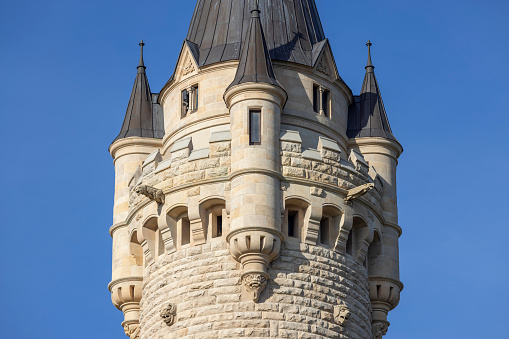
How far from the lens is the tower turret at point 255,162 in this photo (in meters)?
37.6

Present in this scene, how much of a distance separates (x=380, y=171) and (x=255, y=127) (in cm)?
512

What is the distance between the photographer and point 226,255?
38.3 m

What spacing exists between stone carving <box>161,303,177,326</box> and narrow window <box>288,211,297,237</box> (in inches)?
139

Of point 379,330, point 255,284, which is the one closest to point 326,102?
point 379,330

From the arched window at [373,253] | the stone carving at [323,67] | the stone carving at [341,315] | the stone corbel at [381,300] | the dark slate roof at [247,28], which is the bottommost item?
the stone carving at [341,315]

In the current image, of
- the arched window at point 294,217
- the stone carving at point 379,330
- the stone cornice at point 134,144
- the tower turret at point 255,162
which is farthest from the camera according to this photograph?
the stone cornice at point 134,144

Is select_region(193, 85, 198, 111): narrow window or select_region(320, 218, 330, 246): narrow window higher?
select_region(193, 85, 198, 111): narrow window

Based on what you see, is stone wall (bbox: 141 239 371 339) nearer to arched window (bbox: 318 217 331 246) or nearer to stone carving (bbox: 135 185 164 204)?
arched window (bbox: 318 217 331 246)

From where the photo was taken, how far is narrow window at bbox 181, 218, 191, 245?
3934 cm

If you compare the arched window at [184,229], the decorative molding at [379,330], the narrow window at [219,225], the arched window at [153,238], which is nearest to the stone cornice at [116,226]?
the arched window at [153,238]

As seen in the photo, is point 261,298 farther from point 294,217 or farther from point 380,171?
point 380,171

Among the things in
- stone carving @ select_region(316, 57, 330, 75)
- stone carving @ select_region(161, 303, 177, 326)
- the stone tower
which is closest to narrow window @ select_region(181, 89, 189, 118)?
the stone tower

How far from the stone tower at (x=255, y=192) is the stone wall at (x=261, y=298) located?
1.4 inches

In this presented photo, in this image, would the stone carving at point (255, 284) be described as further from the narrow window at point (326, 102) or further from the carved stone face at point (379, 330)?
the narrow window at point (326, 102)
